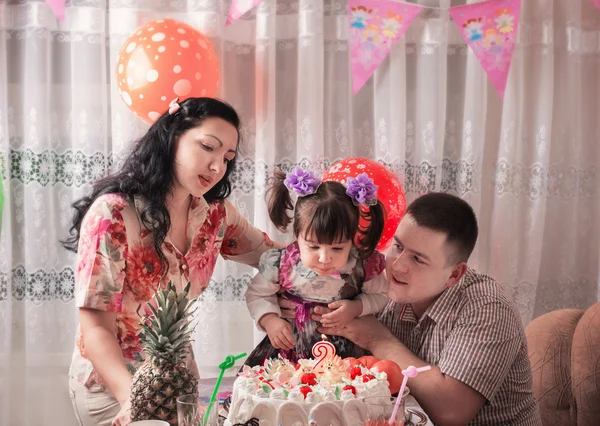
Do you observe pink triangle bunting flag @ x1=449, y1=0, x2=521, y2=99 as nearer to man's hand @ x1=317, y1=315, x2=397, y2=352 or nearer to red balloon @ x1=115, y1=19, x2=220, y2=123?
red balloon @ x1=115, y1=19, x2=220, y2=123

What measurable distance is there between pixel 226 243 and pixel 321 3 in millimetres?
1392

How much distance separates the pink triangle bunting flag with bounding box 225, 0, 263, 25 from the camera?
3.27 metres

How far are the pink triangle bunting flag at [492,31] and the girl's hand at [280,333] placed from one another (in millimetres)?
1849

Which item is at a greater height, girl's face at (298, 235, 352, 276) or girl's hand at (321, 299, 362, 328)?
girl's face at (298, 235, 352, 276)

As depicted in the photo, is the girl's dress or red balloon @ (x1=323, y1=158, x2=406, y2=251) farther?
red balloon @ (x1=323, y1=158, x2=406, y2=251)

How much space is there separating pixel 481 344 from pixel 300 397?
0.65m

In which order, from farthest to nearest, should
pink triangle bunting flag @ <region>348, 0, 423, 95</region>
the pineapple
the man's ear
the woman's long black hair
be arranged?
pink triangle bunting flag @ <region>348, 0, 423, 95</region> → the man's ear → the woman's long black hair → the pineapple

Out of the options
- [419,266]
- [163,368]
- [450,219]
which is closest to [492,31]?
[450,219]

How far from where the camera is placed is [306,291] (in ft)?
7.54

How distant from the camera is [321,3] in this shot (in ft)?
11.2

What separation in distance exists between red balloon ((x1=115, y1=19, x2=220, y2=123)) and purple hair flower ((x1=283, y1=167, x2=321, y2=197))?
0.83 metres

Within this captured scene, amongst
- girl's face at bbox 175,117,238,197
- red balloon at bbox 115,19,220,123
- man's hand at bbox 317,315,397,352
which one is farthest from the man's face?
red balloon at bbox 115,19,220,123

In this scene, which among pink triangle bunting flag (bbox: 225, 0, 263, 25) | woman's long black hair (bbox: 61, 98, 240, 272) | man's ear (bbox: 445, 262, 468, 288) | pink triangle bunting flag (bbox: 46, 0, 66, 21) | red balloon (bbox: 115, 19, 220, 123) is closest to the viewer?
woman's long black hair (bbox: 61, 98, 240, 272)

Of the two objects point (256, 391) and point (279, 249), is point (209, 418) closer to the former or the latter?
point (256, 391)
